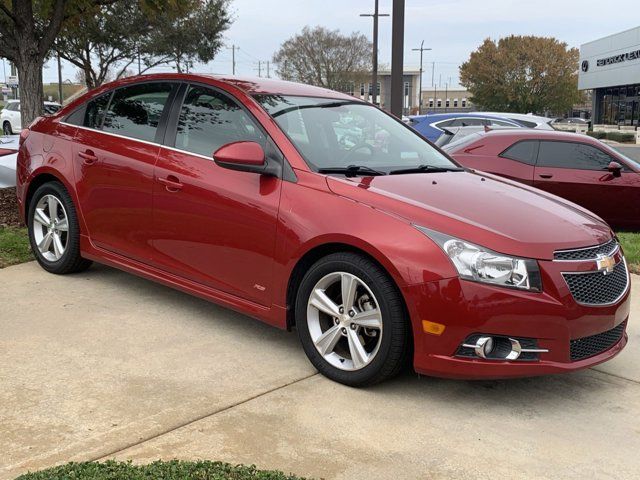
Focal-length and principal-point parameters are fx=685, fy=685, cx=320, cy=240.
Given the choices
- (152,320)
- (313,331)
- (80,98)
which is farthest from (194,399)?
→ (80,98)

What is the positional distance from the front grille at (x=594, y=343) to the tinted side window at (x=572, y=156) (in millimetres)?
5473

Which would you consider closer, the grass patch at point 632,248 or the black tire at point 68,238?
the black tire at point 68,238

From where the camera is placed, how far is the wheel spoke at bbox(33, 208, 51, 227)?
5551mm

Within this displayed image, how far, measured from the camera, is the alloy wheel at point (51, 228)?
5.46 metres

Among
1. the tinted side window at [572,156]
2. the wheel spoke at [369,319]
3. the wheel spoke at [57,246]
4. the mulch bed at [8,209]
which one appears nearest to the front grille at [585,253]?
the wheel spoke at [369,319]

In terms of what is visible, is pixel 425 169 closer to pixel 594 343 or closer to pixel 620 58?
pixel 594 343

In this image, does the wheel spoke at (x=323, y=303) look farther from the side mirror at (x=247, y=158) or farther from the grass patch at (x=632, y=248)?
the grass patch at (x=632, y=248)

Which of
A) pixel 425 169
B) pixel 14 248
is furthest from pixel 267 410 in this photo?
pixel 14 248

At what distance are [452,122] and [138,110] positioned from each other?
13.3 meters

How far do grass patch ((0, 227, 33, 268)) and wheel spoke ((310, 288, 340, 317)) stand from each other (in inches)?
136

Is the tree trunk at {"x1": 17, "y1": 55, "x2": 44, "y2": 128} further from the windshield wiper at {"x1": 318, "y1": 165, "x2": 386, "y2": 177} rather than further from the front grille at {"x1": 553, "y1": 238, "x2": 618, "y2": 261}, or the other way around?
the front grille at {"x1": 553, "y1": 238, "x2": 618, "y2": 261}

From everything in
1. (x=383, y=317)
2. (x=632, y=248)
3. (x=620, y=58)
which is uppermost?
(x=620, y=58)

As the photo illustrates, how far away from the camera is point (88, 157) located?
5.14 metres

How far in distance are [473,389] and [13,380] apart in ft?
A: 8.20
